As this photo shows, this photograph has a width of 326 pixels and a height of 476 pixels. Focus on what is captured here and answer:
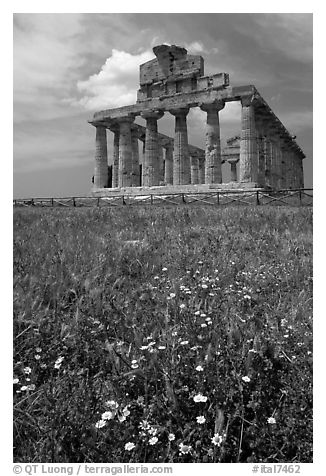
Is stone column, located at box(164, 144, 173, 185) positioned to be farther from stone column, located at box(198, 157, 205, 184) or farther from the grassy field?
the grassy field

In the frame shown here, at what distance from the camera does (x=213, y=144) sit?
120ft

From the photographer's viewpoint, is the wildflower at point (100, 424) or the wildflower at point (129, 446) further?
the wildflower at point (100, 424)

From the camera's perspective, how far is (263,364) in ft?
9.58

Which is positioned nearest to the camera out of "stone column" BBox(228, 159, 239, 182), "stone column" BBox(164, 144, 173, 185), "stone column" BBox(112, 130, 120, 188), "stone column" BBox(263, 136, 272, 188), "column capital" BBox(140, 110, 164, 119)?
"column capital" BBox(140, 110, 164, 119)

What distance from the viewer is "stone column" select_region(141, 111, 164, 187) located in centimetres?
4009

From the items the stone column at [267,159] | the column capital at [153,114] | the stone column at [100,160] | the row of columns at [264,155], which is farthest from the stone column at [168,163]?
the column capital at [153,114]

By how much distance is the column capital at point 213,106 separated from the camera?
35.9 meters

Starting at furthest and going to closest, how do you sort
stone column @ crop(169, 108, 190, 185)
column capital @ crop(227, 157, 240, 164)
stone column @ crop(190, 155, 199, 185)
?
column capital @ crop(227, 157, 240, 164), stone column @ crop(190, 155, 199, 185), stone column @ crop(169, 108, 190, 185)

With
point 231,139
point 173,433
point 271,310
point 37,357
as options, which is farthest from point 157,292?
point 231,139

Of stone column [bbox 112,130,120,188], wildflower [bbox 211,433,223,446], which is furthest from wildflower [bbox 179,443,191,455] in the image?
stone column [bbox 112,130,120,188]

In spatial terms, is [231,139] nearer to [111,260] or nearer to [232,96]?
[232,96]

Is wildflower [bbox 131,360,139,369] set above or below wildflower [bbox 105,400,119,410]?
above

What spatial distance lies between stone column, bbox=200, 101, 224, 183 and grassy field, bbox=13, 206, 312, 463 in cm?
3117

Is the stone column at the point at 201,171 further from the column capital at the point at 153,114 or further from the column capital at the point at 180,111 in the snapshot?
the column capital at the point at 180,111
